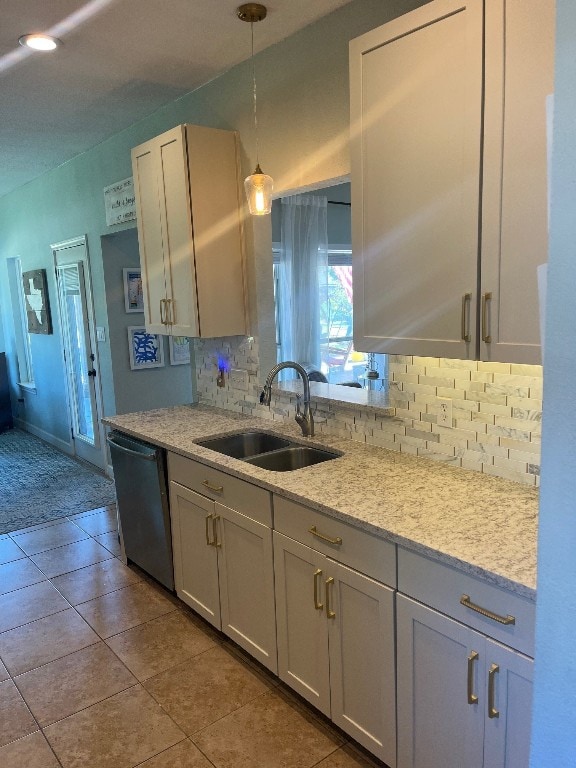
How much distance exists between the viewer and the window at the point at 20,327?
660 cm

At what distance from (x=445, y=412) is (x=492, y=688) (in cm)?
100

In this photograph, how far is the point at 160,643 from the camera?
2.68 meters

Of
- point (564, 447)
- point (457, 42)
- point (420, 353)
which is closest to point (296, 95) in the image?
point (457, 42)

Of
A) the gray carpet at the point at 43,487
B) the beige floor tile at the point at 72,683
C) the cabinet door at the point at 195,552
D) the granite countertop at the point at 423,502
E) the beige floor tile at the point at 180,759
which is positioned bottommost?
the beige floor tile at the point at 180,759

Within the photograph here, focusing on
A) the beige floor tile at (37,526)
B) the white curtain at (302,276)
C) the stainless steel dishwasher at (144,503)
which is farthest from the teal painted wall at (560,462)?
the white curtain at (302,276)

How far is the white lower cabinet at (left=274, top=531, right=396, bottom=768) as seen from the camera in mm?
1766

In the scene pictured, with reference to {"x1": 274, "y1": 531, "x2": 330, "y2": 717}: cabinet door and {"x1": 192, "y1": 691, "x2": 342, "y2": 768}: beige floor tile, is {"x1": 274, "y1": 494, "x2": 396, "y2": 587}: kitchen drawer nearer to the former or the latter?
{"x1": 274, "y1": 531, "x2": 330, "y2": 717}: cabinet door

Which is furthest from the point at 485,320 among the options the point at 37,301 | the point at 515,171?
the point at 37,301

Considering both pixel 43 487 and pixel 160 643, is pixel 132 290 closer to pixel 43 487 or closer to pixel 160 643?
pixel 43 487

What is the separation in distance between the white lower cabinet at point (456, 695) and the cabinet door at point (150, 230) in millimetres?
2232

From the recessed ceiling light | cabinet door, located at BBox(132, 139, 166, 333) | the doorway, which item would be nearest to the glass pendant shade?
cabinet door, located at BBox(132, 139, 166, 333)

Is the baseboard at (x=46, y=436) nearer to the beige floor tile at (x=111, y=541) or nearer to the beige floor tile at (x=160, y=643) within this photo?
the beige floor tile at (x=111, y=541)

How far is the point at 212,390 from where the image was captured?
142 inches

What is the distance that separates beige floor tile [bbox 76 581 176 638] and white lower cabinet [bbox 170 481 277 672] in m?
0.19
